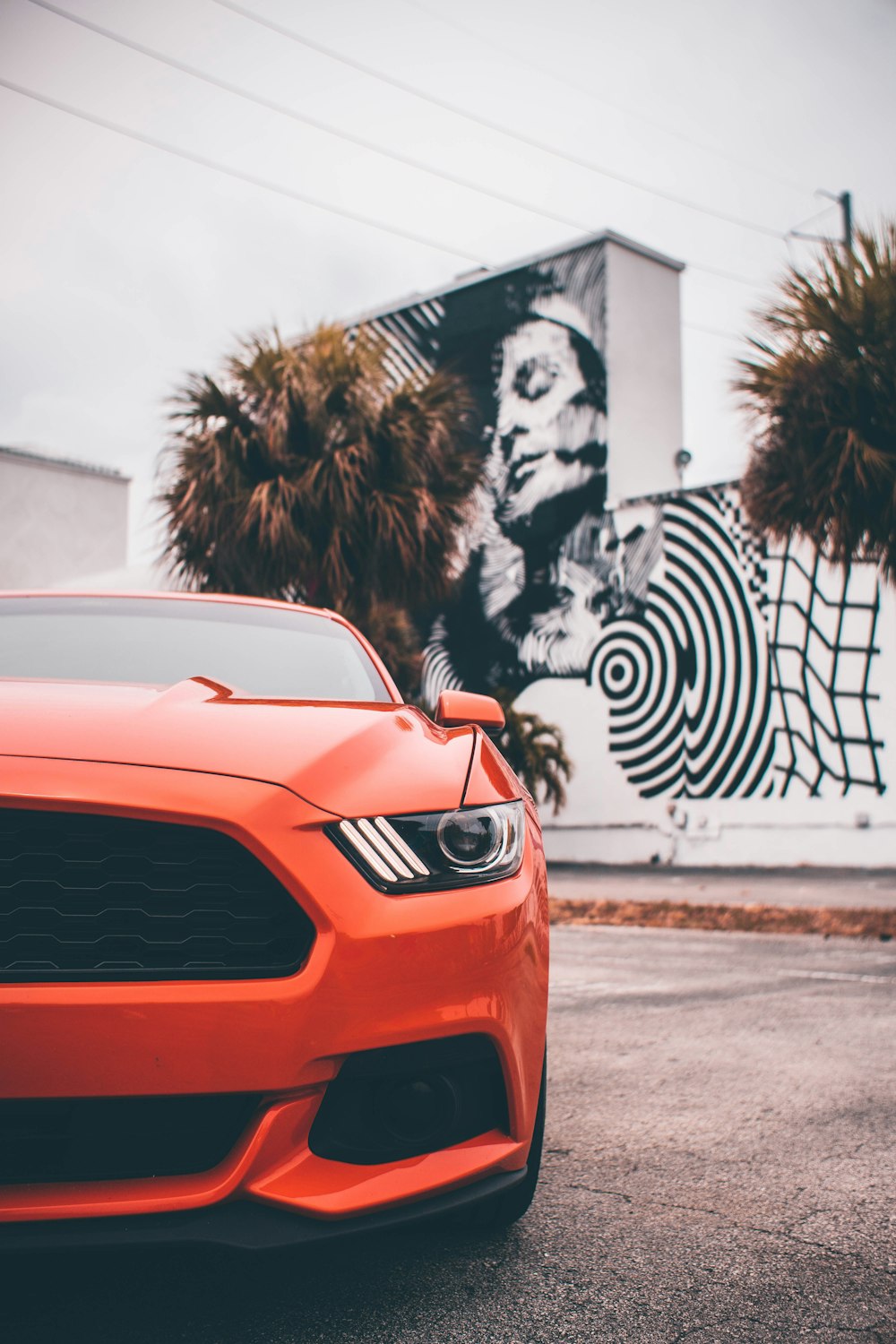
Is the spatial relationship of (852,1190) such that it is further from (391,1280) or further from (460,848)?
(460,848)

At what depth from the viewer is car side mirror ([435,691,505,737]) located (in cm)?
256

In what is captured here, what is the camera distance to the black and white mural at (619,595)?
1134 cm

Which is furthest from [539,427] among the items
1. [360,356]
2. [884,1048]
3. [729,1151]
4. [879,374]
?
[729,1151]

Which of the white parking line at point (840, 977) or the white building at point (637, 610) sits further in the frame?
the white building at point (637, 610)

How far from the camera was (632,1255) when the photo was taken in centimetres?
201

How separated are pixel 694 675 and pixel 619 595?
1547 millimetres

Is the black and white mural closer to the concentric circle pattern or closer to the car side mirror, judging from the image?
the concentric circle pattern

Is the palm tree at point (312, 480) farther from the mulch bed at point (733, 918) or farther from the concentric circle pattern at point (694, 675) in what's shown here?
the mulch bed at point (733, 918)

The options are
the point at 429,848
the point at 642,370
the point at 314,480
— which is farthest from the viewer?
the point at 642,370

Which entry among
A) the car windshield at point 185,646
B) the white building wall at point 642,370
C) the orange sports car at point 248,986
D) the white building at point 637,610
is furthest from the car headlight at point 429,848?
the white building wall at point 642,370

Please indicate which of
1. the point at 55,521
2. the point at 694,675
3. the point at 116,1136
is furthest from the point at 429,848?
the point at 55,521

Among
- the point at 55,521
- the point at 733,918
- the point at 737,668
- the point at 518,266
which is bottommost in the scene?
the point at 733,918

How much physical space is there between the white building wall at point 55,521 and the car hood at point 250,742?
1979 cm

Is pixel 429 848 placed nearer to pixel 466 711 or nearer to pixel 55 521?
pixel 466 711
